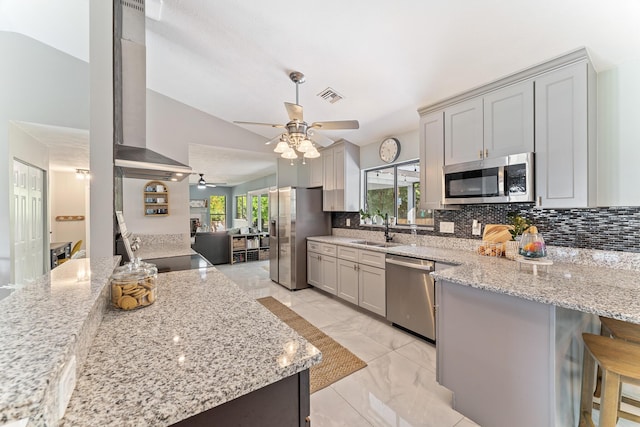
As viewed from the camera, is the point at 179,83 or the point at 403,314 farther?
the point at 179,83

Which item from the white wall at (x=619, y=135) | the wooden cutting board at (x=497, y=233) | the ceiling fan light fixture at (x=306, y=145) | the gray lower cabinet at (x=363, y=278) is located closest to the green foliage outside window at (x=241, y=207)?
the gray lower cabinet at (x=363, y=278)

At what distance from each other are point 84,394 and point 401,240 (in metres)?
3.40

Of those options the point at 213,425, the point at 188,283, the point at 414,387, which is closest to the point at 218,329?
the point at 213,425

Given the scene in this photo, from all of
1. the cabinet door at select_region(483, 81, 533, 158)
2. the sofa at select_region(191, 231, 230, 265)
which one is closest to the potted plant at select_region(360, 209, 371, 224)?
the cabinet door at select_region(483, 81, 533, 158)

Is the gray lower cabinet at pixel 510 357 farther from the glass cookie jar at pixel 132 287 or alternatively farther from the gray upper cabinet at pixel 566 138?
the glass cookie jar at pixel 132 287

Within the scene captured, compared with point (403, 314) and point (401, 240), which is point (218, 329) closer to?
point (403, 314)

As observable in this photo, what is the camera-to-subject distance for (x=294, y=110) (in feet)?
7.86

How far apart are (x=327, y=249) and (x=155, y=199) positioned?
2638 mm

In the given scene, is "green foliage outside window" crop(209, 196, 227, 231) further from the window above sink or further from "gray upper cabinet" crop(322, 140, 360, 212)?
the window above sink

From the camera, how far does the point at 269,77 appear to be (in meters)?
2.90

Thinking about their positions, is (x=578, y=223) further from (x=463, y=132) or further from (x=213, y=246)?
(x=213, y=246)

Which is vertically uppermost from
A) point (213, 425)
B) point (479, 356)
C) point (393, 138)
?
point (393, 138)

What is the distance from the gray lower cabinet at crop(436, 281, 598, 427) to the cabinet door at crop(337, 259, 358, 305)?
171cm

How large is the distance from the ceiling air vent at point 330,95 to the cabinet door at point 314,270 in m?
2.34
